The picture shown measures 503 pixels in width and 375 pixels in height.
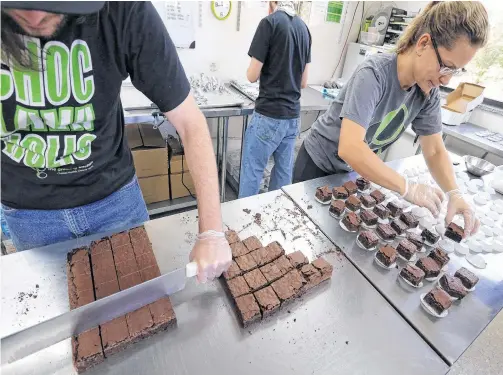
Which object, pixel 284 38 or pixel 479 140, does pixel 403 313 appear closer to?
pixel 284 38

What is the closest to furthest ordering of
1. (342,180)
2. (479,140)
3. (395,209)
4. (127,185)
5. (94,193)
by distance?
(94,193)
(127,185)
(395,209)
(342,180)
(479,140)

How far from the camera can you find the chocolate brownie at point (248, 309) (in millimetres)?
987

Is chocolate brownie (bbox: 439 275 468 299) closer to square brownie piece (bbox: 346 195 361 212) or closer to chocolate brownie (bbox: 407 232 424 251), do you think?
chocolate brownie (bbox: 407 232 424 251)

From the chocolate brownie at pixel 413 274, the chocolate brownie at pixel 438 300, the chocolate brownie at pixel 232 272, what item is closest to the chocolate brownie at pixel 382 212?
the chocolate brownie at pixel 413 274

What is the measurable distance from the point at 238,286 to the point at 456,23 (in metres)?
1.39

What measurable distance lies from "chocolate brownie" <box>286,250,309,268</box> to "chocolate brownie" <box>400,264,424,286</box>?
0.40 m

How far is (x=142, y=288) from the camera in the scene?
35.8 inches

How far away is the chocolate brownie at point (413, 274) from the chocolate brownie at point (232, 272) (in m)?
0.67

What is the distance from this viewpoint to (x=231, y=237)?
1.26 meters

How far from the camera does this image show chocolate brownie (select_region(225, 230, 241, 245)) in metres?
1.25

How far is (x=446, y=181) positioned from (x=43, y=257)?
2.10m

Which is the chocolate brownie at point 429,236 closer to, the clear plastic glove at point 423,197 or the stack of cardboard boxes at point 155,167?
the clear plastic glove at point 423,197

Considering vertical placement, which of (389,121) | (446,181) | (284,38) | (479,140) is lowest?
(479,140)

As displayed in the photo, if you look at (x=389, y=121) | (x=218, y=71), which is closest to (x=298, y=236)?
(x=389, y=121)
